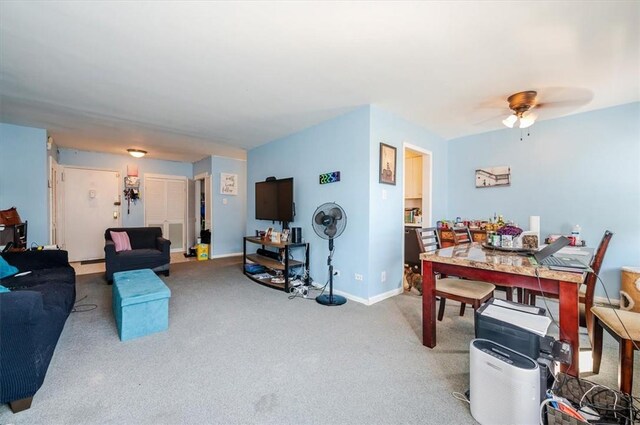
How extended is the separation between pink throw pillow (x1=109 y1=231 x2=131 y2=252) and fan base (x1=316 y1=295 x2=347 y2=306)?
326cm

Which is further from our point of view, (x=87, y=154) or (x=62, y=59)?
(x=87, y=154)

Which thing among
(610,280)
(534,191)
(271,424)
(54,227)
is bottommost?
(271,424)

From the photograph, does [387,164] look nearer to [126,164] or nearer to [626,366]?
[626,366]

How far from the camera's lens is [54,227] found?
4902 millimetres

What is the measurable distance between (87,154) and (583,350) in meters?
8.03

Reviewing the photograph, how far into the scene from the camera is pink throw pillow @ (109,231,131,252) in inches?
164

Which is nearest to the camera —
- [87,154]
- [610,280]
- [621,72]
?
[621,72]

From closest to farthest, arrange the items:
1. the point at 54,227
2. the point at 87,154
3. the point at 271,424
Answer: the point at 271,424 < the point at 54,227 < the point at 87,154

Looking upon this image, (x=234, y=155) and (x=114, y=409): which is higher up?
(x=234, y=155)

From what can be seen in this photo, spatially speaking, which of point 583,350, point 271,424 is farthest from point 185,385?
point 583,350

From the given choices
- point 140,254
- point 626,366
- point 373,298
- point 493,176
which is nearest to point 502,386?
point 626,366

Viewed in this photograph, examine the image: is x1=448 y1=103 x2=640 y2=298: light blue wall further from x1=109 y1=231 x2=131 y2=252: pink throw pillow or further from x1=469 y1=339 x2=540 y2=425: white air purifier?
x1=109 y1=231 x2=131 y2=252: pink throw pillow

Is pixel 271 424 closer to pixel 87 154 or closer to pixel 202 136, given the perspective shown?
pixel 202 136

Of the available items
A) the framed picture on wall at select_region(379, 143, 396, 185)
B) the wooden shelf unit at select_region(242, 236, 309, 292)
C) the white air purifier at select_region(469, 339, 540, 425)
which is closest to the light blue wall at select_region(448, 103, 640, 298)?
the framed picture on wall at select_region(379, 143, 396, 185)
